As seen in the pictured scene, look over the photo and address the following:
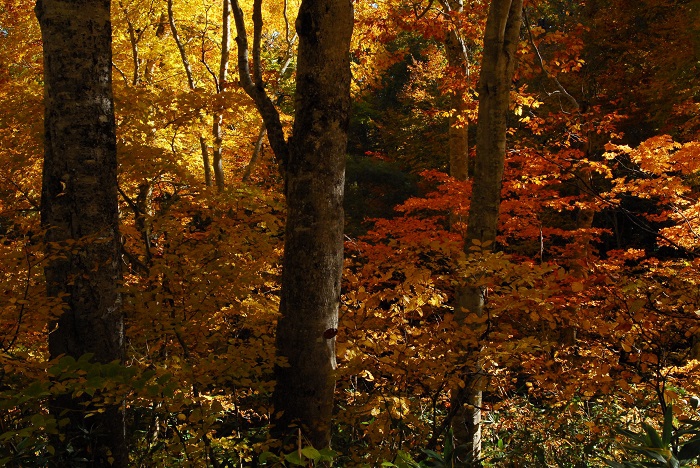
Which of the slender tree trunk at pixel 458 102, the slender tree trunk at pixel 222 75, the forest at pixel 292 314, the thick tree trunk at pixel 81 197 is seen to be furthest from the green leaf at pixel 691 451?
the slender tree trunk at pixel 222 75

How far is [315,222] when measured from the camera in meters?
3.48

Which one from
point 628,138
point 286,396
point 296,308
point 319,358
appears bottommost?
point 286,396

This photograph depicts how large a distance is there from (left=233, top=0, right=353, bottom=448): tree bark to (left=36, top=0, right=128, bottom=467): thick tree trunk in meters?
1.11

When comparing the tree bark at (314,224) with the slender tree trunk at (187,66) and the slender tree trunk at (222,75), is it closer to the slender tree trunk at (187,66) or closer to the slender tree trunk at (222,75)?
the slender tree trunk at (222,75)

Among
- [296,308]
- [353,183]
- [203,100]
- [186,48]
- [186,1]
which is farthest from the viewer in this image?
[353,183]

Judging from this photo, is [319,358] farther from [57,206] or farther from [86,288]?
[57,206]

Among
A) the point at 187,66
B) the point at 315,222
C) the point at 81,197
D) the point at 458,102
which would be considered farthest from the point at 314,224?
the point at 187,66

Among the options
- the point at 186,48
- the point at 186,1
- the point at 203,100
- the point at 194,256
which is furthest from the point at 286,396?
the point at 186,48

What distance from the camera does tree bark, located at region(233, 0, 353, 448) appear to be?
3.41m

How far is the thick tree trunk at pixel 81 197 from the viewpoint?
120 inches

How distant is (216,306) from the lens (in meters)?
4.11

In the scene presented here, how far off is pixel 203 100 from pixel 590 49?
10.8 meters

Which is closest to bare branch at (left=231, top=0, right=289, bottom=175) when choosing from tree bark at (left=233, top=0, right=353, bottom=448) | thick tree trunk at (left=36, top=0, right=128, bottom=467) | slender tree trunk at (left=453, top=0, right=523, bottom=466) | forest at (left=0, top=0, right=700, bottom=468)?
forest at (left=0, top=0, right=700, bottom=468)

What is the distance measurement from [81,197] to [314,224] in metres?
1.46
